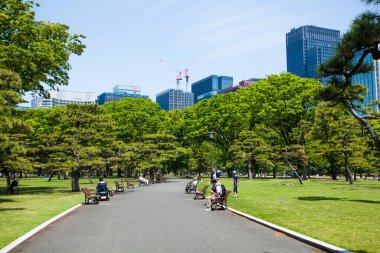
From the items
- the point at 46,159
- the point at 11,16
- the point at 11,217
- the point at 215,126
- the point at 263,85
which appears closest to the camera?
the point at 11,217

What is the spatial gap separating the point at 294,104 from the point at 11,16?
4090 centimetres

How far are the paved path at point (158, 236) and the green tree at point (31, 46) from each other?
42.1 feet

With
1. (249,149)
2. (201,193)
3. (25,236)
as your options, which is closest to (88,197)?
(201,193)

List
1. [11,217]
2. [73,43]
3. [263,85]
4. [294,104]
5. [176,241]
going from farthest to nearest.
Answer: [263,85] < [294,104] < [73,43] < [11,217] < [176,241]

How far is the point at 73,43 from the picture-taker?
29688mm

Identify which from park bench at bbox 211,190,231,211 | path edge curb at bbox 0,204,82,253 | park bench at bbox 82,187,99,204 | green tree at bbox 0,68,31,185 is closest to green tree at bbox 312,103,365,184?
park bench at bbox 211,190,231,211

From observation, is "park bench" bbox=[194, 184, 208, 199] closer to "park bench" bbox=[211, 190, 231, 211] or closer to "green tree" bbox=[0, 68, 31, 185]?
"park bench" bbox=[211, 190, 231, 211]

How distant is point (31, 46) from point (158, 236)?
20.1 metres

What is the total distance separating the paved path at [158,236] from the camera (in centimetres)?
878

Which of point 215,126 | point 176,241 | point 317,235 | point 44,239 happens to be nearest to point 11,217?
point 44,239

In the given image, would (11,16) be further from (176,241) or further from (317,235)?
(317,235)

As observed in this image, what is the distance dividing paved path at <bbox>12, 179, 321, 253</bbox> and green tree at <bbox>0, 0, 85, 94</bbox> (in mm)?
12840

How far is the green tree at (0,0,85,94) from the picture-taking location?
23094 millimetres

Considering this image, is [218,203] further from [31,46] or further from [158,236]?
[31,46]
